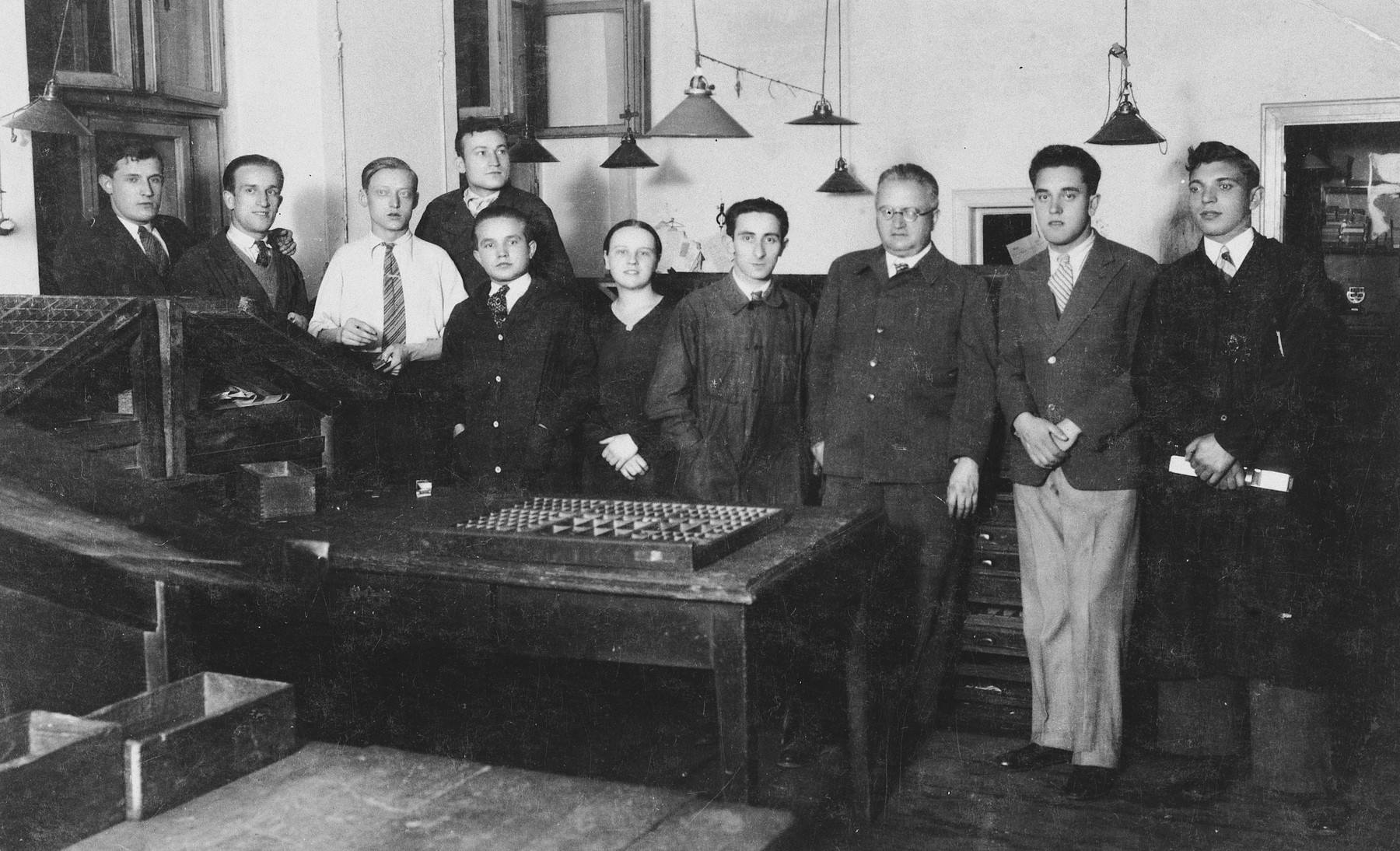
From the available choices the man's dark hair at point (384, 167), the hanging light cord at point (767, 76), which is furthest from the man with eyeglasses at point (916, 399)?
the hanging light cord at point (767, 76)

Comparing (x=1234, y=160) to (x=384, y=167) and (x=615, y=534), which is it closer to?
(x=615, y=534)

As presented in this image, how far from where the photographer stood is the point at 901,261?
378 centimetres

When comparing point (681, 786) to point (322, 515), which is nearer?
point (322, 515)

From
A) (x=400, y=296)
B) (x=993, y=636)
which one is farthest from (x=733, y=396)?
(x=400, y=296)

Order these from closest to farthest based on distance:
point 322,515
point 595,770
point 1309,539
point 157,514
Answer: point 157,514 → point 322,515 → point 1309,539 → point 595,770

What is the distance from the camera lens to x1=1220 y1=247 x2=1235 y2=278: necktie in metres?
3.39

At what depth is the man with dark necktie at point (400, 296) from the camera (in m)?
4.28

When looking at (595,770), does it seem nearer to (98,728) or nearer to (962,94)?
(98,728)

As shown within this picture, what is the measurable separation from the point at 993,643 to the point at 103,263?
3.07 m

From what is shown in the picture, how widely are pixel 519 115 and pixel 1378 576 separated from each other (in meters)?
6.49

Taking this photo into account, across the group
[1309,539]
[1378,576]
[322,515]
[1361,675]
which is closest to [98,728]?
[322,515]

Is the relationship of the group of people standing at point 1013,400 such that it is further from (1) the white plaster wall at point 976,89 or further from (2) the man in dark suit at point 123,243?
(1) the white plaster wall at point 976,89

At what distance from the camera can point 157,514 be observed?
174 centimetres

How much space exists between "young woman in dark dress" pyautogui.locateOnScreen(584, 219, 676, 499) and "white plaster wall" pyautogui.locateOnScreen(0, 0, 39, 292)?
211cm
